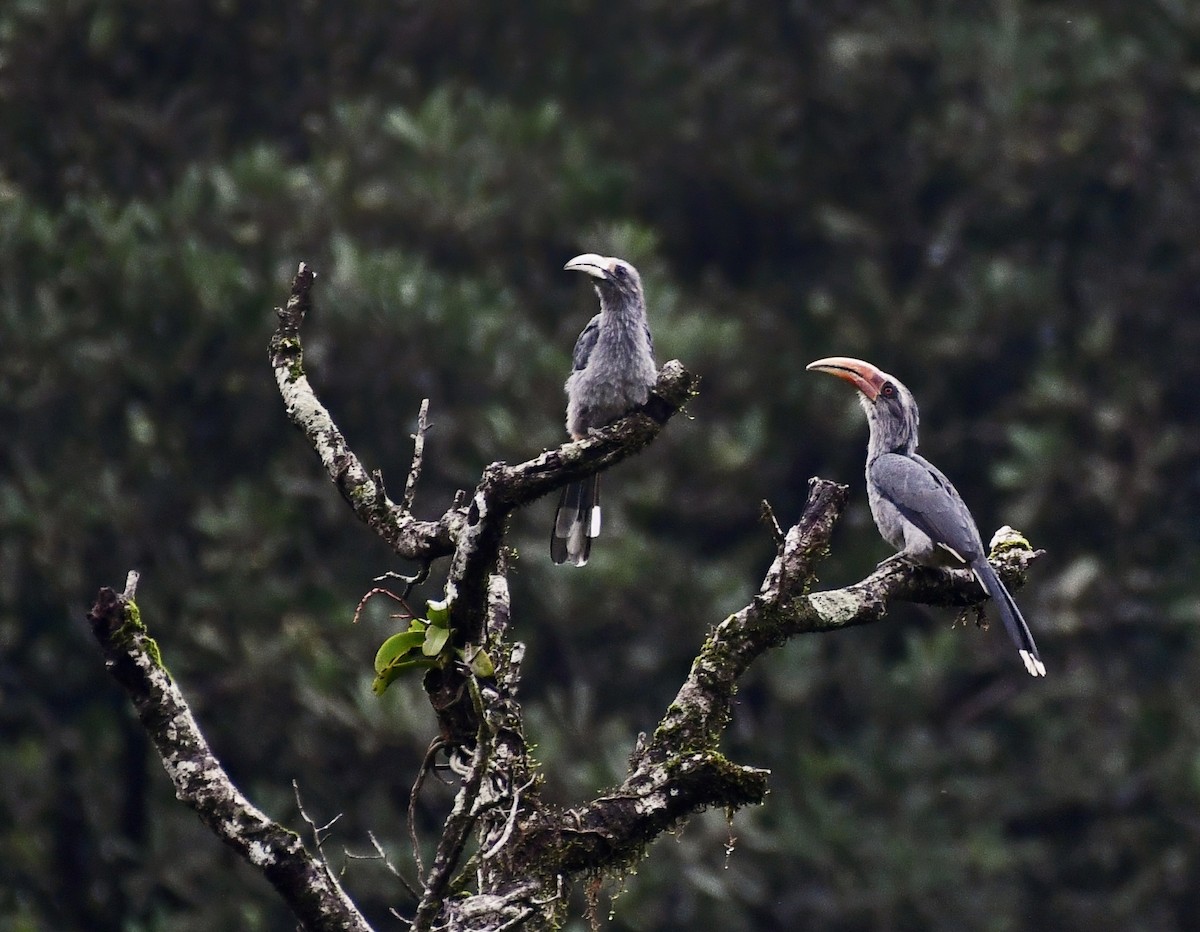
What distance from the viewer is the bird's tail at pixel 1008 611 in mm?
5465

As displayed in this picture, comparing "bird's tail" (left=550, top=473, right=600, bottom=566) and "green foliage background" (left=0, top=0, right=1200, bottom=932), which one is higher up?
"green foliage background" (left=0, top=0, right=1200, bottom=932)

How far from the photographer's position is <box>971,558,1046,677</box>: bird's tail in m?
5.46

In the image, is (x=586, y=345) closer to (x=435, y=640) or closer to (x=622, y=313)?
(x=622, y=313)

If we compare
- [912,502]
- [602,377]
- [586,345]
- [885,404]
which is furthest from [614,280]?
[912,502]

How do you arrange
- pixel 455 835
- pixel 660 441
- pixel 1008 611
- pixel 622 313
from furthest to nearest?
pixel 660 441 → pixel 622 313 → pixel 1008 611 → pixel 455 835

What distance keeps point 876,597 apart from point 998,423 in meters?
9.00

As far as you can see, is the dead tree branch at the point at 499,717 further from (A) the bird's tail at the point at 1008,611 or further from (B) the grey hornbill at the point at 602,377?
(B) the grey hornbill at the point at 602,377

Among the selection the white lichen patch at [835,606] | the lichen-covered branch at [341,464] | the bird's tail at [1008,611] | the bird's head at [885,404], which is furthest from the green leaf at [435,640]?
the bird's head at [885,404]

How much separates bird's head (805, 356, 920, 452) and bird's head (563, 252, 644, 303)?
0.91 metres

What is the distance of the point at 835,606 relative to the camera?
454 cm

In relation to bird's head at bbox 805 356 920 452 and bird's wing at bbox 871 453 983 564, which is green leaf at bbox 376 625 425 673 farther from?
bird's head at bbox 805 356 920 452

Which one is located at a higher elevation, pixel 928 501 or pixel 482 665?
pixel 928 501

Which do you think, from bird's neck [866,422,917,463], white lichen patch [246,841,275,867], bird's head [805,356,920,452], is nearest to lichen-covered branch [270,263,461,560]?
white lichen patch [246,841,275,867]

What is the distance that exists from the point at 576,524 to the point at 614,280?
39.8 inches
